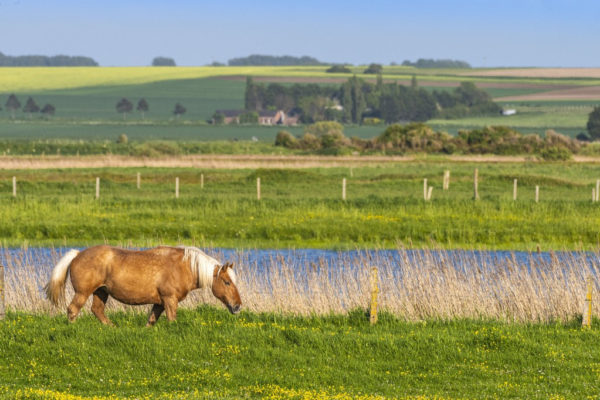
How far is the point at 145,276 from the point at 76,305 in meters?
1.49

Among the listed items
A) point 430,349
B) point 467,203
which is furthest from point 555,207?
point 430,349

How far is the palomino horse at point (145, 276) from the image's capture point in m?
17.3

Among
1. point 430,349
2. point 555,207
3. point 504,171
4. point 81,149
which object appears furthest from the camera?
point 81,149

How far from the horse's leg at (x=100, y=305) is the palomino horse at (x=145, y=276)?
20.8 inches

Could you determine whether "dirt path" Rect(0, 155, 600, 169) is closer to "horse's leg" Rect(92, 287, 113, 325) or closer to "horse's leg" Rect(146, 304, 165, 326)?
"horse's leg" Rect(92, 287, 113, 325)

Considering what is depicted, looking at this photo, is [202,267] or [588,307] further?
[588,307]

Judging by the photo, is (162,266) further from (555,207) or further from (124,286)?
(555,207)

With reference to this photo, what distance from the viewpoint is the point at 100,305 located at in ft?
60.0

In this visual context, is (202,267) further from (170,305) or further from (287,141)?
(287,141)

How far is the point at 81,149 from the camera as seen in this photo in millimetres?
120875

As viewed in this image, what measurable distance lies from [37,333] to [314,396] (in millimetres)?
5821

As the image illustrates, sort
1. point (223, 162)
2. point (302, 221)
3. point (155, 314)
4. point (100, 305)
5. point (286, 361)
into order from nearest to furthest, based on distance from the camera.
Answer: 1. point (286, 361)
2. point (155, 314)
3. point (100, 305)
4. point (302, 221)
5. point (223, 162)

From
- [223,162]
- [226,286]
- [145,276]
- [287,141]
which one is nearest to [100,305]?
[145,276]

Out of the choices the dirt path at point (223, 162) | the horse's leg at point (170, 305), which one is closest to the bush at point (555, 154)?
the dirt path at point (223, 162)
